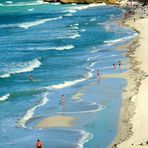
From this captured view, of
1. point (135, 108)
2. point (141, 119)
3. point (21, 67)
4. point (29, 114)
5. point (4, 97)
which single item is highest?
point (141, 119)

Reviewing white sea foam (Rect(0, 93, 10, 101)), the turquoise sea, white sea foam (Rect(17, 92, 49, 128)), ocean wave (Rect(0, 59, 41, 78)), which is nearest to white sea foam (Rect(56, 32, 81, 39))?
the turquoise sea

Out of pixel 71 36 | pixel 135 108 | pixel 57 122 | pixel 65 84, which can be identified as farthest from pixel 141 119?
pixel 71 36

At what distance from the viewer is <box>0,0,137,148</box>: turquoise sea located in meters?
27.0

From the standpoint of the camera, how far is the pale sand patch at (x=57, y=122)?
2900cm

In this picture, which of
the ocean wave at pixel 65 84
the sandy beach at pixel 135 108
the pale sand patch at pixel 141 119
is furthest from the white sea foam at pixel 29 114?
the pale sand patch at pixel 141 119

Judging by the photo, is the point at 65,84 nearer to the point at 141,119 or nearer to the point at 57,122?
the point at 57,122

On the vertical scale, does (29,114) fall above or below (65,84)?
above

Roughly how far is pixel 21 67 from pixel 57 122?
2138cm

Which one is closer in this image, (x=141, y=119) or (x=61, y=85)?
(x=141, y=119)

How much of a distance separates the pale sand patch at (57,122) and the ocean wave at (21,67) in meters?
15.8

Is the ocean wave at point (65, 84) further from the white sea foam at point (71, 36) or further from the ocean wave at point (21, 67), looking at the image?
the white sea foam at point (71, 36)

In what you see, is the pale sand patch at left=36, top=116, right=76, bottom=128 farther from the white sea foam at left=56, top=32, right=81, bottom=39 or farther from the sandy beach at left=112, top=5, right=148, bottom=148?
the white sea foam at left=56, top=32, right=81, bottom=39

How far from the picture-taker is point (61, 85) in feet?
132

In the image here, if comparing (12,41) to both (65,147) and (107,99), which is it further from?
(65,147)
